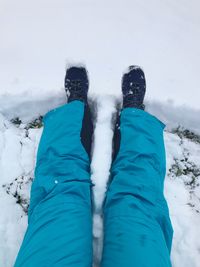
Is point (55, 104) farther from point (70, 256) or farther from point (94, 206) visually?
point (70, 256)

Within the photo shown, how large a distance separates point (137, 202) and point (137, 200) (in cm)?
1

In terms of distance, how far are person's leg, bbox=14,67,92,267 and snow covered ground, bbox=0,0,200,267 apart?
0.15 m

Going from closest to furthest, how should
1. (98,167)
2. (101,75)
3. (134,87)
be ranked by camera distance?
(98,167) → (134,87) → (101,75)

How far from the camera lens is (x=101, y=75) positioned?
2061 mm

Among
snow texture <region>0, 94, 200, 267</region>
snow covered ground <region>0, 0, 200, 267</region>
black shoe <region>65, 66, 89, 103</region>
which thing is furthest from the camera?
black shoe <region>65, 66, 89, 103</region>

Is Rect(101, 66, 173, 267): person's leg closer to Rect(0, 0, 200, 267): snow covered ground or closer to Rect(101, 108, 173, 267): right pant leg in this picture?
Rect(101, 108, 173, 267): right pant leg

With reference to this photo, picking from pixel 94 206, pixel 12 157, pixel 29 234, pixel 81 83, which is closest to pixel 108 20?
pixel 81 83

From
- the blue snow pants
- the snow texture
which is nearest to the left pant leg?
the blue snow pants

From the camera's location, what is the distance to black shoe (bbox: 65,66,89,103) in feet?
6.39

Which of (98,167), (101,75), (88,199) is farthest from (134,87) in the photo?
(88,199)

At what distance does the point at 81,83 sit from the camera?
1.98 metres

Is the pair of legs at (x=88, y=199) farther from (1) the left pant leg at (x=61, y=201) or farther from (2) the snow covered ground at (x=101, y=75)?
(2) the snow covered ground at (x=101, y=75)

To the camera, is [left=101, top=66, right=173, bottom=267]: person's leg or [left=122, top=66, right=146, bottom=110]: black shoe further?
[left=122, top=66, right=146, bottom=110]: black shoe

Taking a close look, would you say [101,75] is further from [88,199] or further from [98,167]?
[88,199]
